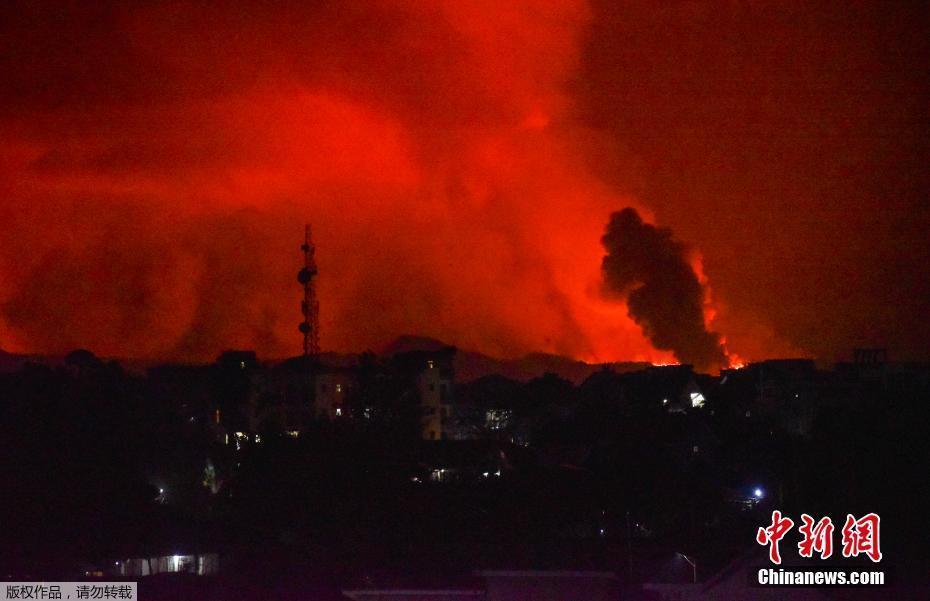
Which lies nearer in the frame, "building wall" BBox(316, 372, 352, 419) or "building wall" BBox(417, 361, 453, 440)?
"building wall" BBox(316, 372, 352, 419)

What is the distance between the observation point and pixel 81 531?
56.6 feet

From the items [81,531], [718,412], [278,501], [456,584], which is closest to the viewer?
[456,584]

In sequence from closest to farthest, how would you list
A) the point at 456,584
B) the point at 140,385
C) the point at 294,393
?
the point at 456,584 < the point at 140,385 < the point at 294,393

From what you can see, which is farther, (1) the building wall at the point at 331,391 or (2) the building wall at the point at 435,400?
(2) the building wall at the point at 435,400

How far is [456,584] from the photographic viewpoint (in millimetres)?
13297

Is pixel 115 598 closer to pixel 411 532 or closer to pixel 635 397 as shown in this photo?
pixel 411 532

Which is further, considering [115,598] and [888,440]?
[888,440]

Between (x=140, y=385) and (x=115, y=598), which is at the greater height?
(x=140, y=385)

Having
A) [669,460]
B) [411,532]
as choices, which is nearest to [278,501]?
[411,532]

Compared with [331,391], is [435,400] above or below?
below

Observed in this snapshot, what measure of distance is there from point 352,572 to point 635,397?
1874cm

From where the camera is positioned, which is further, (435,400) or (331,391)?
(435,400)

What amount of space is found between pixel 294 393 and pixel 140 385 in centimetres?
611

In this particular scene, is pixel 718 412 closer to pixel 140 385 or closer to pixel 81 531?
pixel 140 385
